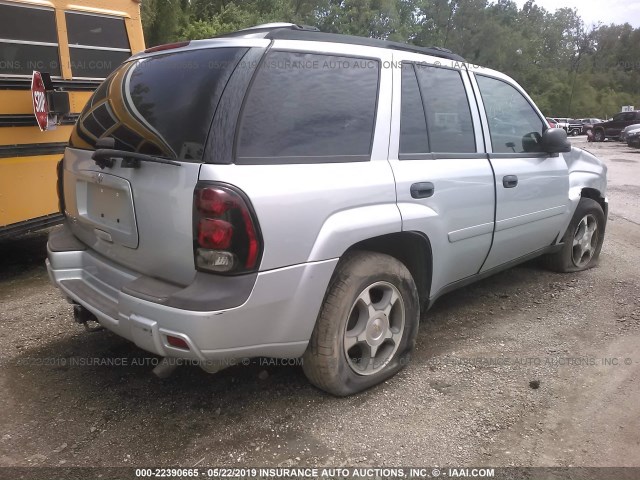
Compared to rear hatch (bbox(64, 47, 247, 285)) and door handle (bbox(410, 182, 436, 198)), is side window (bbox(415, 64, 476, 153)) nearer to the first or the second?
door handle (bbox(410, 182, 436, 198))

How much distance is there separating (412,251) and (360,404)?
923mm

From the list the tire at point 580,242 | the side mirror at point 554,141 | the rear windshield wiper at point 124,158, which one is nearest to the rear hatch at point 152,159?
the rear windshield wiper at point 124,158

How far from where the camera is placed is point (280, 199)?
2.29 metres

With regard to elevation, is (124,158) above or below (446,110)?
below

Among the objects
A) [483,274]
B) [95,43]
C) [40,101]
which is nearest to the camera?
[483,274]

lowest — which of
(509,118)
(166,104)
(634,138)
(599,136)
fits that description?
(599,136)

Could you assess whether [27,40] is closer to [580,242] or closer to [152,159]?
[152,159]

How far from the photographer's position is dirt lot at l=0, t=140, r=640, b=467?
7.98 feet

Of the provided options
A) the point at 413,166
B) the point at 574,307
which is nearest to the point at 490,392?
the point at 413,166

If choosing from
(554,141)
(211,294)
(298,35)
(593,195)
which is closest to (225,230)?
(211,294)

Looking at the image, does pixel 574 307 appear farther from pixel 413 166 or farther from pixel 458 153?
pixel 413 166

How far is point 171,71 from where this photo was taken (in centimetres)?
262

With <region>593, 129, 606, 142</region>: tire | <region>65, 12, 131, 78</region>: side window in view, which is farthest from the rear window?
<region>593, 129, 606, 142</region>: tire

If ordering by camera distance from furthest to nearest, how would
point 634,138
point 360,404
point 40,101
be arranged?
point 634,138, point 40,101, point 360,404
